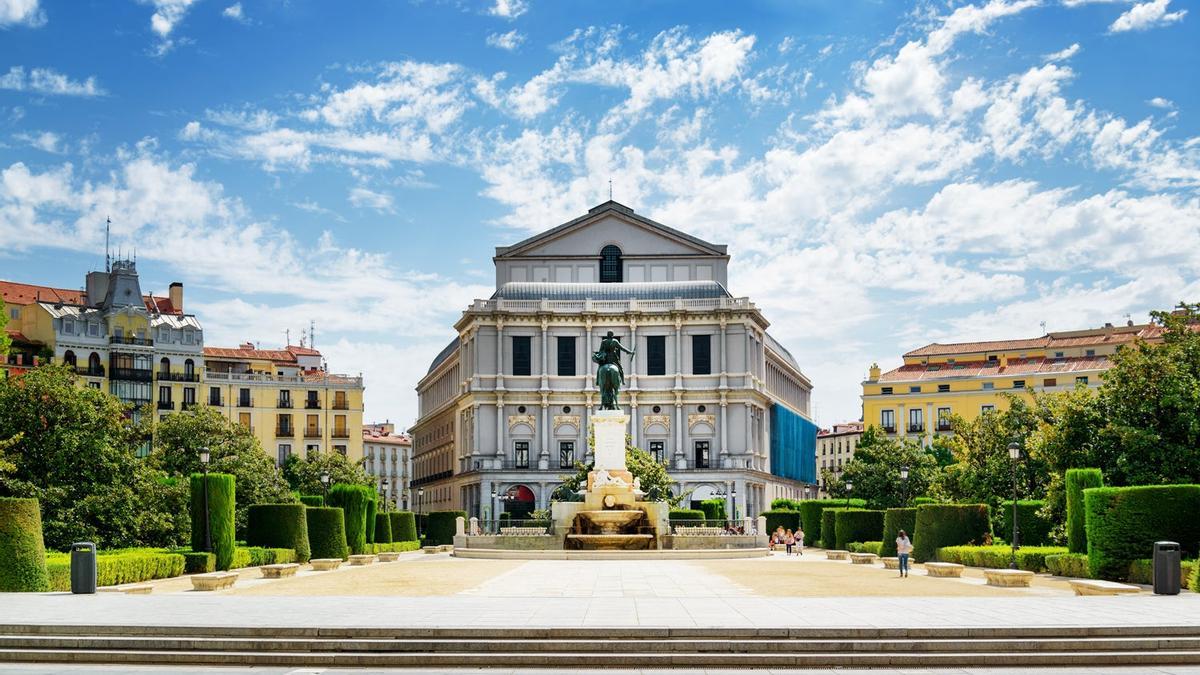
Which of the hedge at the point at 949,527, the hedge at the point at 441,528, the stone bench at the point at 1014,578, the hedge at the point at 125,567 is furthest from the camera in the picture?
the hedge at the point at 441,528

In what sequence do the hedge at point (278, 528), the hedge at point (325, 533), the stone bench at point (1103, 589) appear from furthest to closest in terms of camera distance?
the hedge at point (325, 533)
the hedge at point (278, 528)
the stone bench at point (1103, 589)

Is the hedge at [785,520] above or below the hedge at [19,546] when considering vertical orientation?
below

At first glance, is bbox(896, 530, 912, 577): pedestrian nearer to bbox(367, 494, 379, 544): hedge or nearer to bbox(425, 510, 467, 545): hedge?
bbox(367, 494, 379, 544): hedge

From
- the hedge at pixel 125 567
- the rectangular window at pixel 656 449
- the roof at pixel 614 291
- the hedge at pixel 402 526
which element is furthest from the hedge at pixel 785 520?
the hedge at pixel 125 567

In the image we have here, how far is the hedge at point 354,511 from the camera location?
57.5 m

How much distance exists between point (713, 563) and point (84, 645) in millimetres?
30531

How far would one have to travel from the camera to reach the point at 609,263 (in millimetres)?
117500

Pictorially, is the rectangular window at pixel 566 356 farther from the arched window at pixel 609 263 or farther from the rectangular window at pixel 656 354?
the arched window at pixel 609 263

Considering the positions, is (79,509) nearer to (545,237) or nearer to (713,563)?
(713,563)

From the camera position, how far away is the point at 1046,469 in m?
52.7

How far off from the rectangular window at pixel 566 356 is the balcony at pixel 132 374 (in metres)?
32.5

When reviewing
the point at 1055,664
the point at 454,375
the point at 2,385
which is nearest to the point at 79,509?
the point at 2,385

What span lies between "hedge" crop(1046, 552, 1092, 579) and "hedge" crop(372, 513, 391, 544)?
129 ft

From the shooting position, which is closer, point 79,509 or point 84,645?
point 84,645
